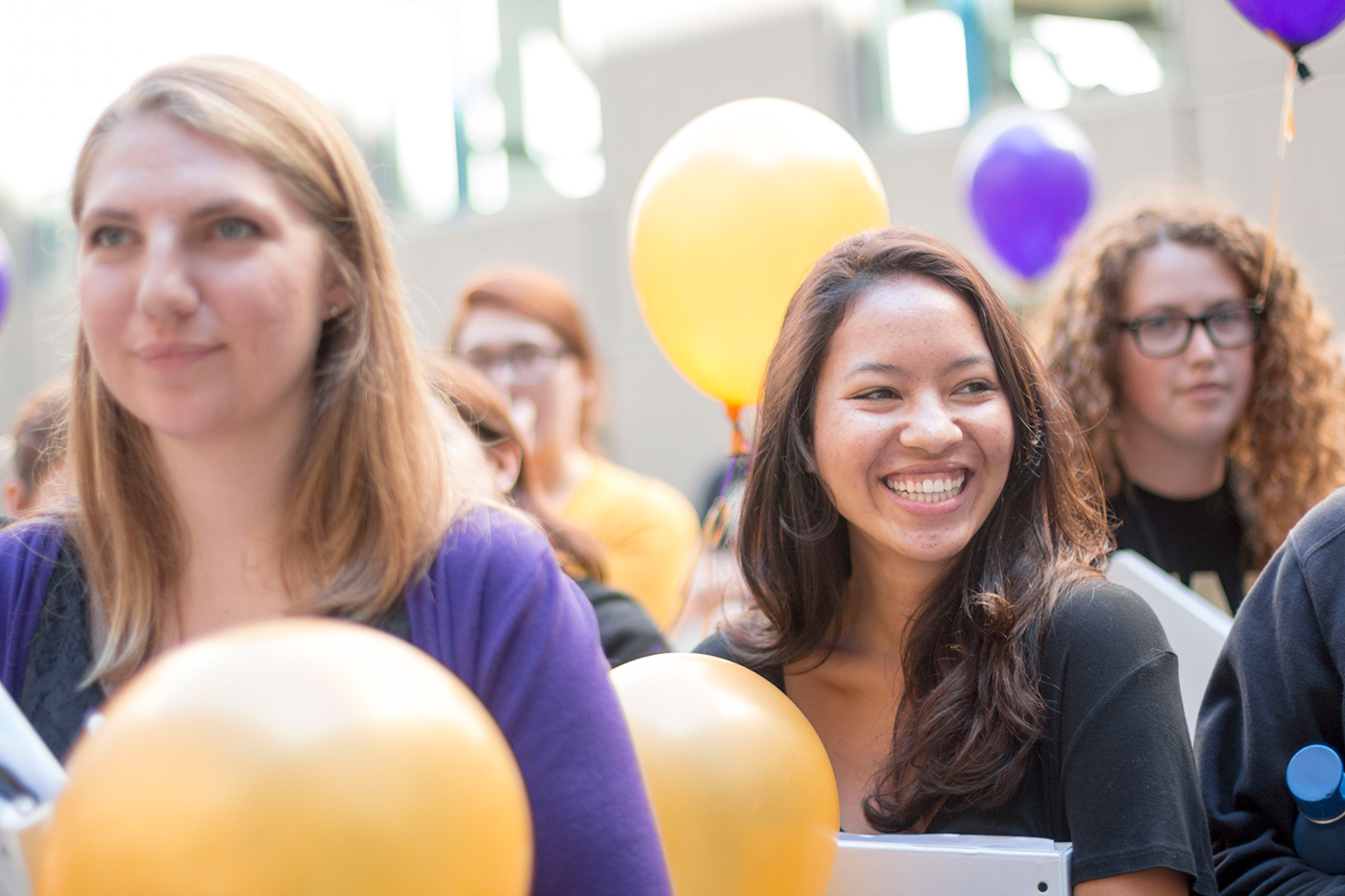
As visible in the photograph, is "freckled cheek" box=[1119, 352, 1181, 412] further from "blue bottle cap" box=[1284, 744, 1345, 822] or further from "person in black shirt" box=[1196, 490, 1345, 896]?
"blue bottle cap" box=[1284, 744, 1345, 822]

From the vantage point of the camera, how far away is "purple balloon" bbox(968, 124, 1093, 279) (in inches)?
169

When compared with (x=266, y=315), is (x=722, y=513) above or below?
below

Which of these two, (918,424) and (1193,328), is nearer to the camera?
(918,424)

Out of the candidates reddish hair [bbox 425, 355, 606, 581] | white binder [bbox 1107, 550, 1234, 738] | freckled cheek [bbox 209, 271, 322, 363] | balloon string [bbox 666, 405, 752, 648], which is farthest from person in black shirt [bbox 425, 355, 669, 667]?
freckled cheek [bbox 209, 271, 322, 363]

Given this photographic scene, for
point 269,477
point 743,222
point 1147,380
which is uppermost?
point 743,222

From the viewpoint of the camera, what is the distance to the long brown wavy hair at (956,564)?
170 centimetres

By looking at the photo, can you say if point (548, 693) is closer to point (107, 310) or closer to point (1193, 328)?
point (107, 310)

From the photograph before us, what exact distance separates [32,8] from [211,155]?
12.0 meters

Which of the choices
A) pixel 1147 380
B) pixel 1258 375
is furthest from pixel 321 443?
pixel 1258 375

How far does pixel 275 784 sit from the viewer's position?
2.93 feet

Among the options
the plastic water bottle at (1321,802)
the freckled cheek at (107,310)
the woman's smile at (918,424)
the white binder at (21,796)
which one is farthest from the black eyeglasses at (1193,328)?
the white binder at (21,796)

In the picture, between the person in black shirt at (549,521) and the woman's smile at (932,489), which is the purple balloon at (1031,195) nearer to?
the person in black shirt at (549,521)

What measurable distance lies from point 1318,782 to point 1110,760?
0.25 metres

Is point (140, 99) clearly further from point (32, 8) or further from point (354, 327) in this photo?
point (32, 8)
